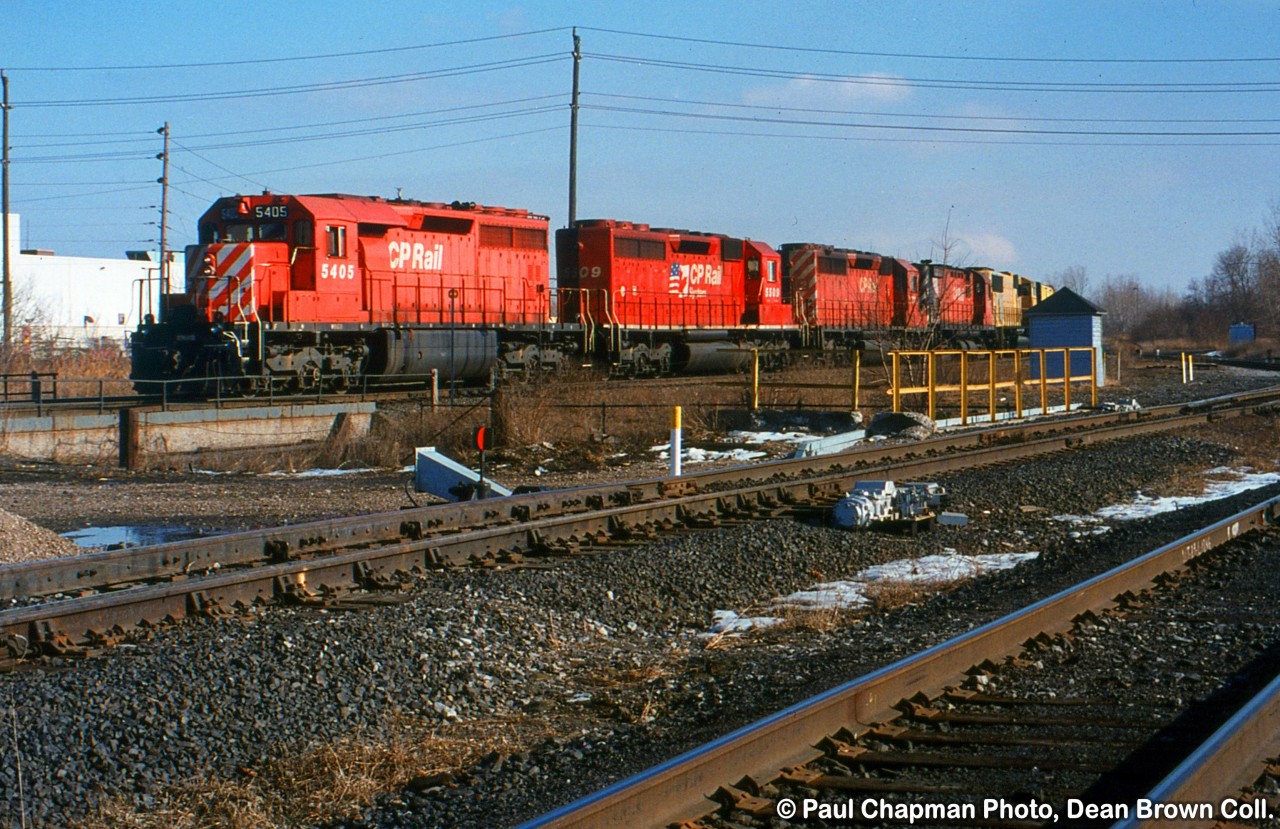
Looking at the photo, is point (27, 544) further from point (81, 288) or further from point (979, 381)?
point (81, 288)

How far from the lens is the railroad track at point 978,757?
3451mm

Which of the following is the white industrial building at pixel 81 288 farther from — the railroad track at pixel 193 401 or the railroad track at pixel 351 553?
the railroad track at pixel 351 553

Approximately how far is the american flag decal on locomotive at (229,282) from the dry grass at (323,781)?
1625 cm

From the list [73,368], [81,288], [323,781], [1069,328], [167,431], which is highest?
[81,288]

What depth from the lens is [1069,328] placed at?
31.9 metres

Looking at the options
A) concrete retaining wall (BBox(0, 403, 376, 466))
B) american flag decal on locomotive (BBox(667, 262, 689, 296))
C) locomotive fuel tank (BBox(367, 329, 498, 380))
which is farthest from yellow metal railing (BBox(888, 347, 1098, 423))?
concrete retaining wall (BBox(0, 403, 376, 466))

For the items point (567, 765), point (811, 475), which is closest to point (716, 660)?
point (567, 765)

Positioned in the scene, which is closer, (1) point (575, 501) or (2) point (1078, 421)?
(1) point (575, 501)

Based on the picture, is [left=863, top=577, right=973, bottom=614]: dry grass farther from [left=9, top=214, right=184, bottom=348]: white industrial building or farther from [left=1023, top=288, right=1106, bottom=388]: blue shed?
[left=9, top=214, right=184, bottom=348]: white industrial building

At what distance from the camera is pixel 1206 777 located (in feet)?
11.4

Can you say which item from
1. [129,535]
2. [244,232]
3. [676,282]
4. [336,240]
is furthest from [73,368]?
[129,535]

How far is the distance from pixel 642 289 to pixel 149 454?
13.4 metres

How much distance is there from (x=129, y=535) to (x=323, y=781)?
698 centimetres

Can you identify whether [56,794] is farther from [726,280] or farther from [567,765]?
[726,280]
